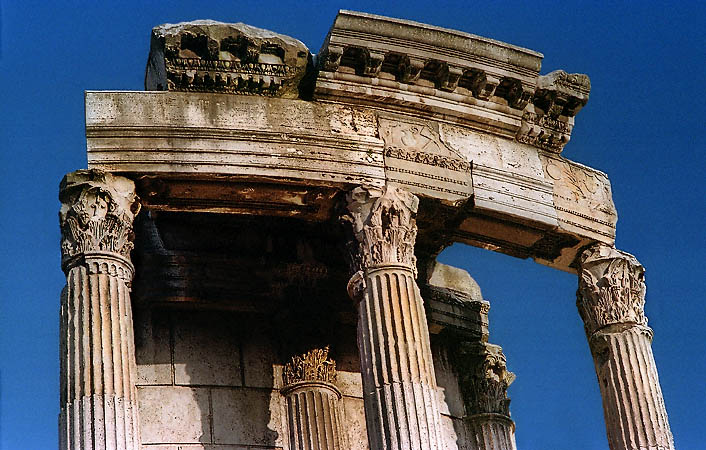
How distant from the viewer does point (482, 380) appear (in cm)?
2631

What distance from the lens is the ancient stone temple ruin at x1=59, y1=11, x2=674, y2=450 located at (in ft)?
66.4

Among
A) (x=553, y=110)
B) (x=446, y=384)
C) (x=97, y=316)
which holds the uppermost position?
(x=553, y=110)

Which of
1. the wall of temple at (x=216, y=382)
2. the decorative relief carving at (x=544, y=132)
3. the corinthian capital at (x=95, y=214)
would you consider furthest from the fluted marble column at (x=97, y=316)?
the decorative relief carving at (x=544, y=132)

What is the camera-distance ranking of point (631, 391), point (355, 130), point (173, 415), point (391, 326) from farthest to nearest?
point (173, 415)
point (631, 391)
point (355, 130)
point (391, 326)

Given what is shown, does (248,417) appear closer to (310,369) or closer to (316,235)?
(310,369)

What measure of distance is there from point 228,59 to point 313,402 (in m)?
5.80

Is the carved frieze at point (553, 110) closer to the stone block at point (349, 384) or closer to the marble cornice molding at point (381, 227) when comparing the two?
the marble cornice molding at point (381, 227)

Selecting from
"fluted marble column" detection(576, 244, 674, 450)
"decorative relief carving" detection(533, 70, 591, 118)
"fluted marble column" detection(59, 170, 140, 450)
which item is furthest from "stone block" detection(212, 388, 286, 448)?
"decorative relief carving" detection(533, 70, 591, 118)

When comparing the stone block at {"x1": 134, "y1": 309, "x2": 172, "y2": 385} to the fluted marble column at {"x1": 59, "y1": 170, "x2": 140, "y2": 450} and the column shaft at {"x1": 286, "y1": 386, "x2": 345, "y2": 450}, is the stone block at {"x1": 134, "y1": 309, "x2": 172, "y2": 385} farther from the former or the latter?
the fluted marble column at {"x1": 59, "y1": 170, "x2": 140, "y2": 450}

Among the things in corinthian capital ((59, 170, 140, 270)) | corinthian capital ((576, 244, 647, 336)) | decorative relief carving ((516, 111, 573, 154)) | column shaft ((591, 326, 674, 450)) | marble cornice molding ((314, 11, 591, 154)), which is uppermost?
marble cornice molding ((314, 11, 591, 154))

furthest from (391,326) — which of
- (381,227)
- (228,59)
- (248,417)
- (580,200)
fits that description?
(580,200)

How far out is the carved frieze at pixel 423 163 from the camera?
2203 cm

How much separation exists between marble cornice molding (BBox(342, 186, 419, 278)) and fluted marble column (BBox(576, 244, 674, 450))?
3.59 m

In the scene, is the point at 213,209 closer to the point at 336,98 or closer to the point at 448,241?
the point at 336,98
